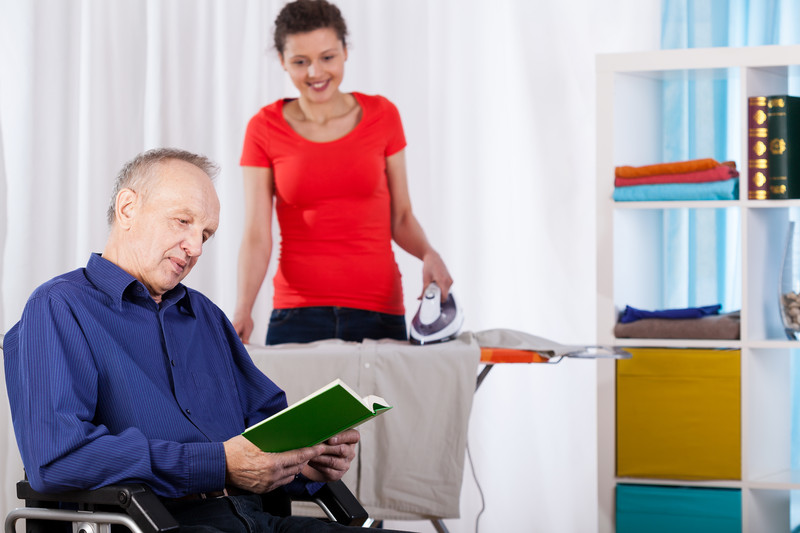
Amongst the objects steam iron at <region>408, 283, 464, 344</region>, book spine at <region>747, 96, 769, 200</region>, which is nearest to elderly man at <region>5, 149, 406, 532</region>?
steam iron at <region>408, 283, 464, 344</region>

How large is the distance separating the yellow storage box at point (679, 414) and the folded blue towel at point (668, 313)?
9 cm

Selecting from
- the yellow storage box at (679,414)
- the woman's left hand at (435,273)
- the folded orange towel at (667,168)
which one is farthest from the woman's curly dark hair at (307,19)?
the yellow storage box at (679,414)

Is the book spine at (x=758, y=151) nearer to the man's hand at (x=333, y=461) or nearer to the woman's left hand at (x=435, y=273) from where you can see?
the woman's left hand at (x=435, y=273)

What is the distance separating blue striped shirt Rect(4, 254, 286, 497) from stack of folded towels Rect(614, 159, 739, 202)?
1231 millimetres

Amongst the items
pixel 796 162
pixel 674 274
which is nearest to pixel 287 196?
pixel 674 274

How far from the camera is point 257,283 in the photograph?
297 cm

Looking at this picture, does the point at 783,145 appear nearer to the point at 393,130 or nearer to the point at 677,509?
the point at 677,509

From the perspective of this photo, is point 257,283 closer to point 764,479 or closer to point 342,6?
point 342,6

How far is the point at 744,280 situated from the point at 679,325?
194 millimetres

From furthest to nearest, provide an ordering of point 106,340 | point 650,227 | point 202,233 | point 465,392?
1. point 650,227
2. point 465,392
3. point 202,233
4. point 106,340

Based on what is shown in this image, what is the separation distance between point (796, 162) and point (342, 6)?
161 centimetres

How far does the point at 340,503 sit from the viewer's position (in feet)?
5.05

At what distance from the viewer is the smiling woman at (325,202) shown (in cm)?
282

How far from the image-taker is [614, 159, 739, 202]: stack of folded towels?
2295mm
